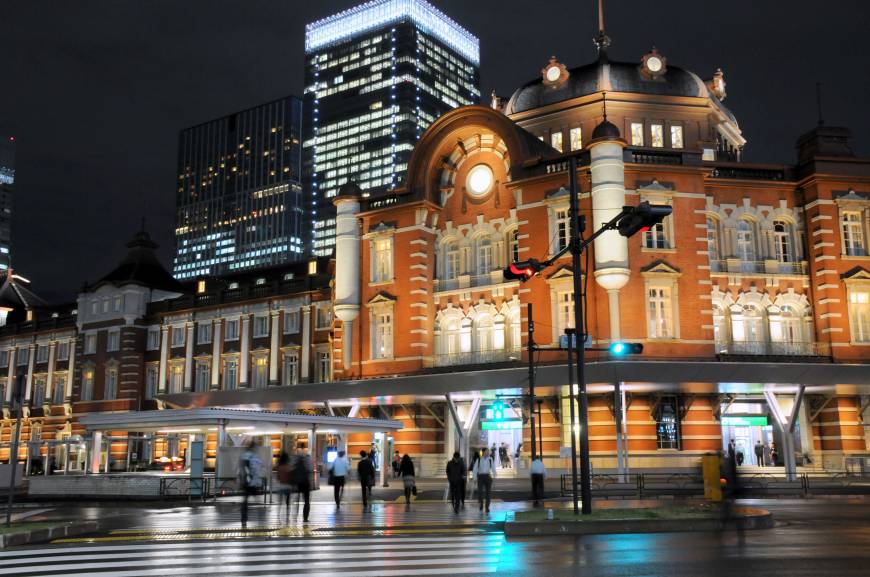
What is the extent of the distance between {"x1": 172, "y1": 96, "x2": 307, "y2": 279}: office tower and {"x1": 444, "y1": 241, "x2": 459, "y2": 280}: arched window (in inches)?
4877

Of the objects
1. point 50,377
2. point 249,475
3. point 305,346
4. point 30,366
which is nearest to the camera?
point 249,475

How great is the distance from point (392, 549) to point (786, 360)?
29.0 m

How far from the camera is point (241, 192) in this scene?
7121 inches

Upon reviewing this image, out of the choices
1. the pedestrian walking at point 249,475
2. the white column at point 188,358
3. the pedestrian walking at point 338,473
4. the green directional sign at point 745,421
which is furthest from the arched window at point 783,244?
the white column at point 188,358

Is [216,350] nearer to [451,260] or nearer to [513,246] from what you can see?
[451,260]

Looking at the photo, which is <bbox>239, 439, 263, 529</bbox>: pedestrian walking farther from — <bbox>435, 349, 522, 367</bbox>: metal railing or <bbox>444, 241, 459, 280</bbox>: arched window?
<bbox>444, 241, 459, 280</bbox>: arched window

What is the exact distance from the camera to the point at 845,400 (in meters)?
38.6

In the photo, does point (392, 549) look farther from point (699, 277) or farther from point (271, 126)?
point (271, 126)

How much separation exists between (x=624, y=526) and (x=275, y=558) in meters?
7.39

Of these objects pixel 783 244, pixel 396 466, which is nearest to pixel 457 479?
Answer: pixel 396 466

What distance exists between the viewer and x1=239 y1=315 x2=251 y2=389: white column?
5831cm

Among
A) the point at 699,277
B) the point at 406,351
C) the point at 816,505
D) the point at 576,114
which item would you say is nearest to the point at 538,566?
the point at 816,505

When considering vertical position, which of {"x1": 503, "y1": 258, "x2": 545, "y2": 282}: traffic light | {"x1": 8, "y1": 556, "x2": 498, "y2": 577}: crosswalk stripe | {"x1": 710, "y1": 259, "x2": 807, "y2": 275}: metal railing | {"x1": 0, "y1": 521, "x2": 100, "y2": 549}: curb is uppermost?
{"x1": 710, "y1": 259, "x2": 807, "y2": 275}: metal railing

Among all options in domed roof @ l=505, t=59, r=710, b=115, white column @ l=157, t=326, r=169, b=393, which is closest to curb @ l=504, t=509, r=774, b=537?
domed roof @ l=505, t=59, r=710, b=115
